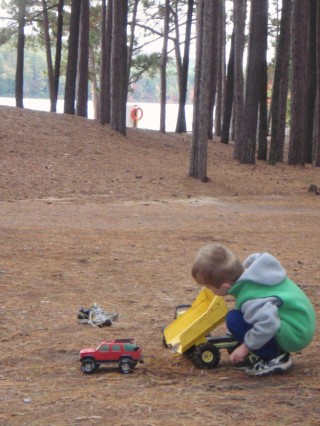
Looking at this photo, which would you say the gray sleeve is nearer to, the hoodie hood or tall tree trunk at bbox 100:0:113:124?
the hoodie hood

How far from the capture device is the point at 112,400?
171 inches

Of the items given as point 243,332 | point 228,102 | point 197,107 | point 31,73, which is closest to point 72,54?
point 228,102

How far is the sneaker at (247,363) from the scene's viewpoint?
496 centimetres

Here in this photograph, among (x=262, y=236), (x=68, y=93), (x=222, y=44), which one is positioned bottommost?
(x=262, y=236)

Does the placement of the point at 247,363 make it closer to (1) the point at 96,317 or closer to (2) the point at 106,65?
(1) the point at 96,317

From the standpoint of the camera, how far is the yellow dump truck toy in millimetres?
5062

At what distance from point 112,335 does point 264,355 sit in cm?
144

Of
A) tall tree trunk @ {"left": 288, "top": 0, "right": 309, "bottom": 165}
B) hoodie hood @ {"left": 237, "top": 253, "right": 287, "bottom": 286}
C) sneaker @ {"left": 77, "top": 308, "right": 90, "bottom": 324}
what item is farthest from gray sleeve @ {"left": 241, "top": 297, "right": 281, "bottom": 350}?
tall tree trunk @ {"left": 288, "top": 0, "right": 309, "bottom": 165}

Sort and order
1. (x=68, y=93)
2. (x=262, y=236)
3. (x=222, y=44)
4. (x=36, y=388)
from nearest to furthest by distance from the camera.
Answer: (x=36, y=388)
(x=262, y=236)
(x=68, y=93)
(x=222, y=44)

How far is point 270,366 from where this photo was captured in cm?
489

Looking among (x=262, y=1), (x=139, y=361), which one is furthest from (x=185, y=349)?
(x=262, y=1)

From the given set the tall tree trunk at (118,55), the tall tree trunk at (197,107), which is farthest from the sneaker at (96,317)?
the tall tree trunk at (118,55)

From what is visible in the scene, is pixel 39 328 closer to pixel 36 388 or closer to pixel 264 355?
pixel 36 388

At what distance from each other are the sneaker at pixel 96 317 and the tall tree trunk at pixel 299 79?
2045 centimetres
